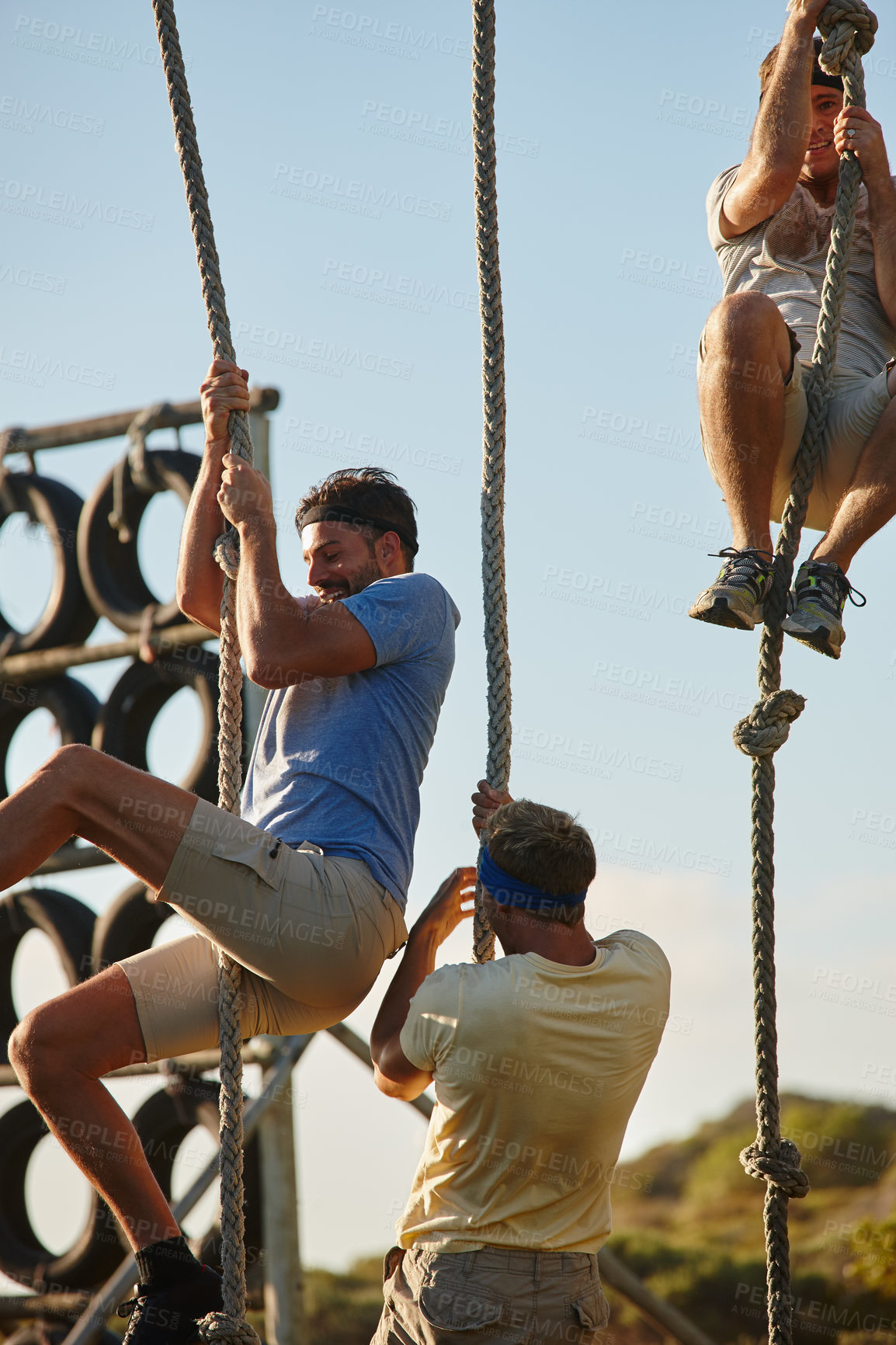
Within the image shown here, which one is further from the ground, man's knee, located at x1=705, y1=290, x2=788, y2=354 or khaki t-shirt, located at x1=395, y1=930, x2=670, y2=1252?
man's knee, located at x1=705, y1=290, x2=788, y2=354

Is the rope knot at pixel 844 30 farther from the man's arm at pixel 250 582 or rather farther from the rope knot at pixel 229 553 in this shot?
the rope knot at pixel 229 553

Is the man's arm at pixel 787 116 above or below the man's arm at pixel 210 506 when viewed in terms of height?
above

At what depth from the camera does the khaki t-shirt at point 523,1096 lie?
1.88 metres

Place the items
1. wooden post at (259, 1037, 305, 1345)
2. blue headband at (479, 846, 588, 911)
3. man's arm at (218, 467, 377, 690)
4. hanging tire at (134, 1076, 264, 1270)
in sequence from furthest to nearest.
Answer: hanging tire at (134, 1076, 264, 1270), wooden post at (259, 1037, 305, 1345), man's arm at (218, 467, 377, 690), blue headband at (479, 846, 588, 911)

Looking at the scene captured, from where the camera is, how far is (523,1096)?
188cm

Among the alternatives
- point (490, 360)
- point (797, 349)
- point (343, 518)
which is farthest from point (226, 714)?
point (797, 349)

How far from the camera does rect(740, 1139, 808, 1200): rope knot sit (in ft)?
7.63

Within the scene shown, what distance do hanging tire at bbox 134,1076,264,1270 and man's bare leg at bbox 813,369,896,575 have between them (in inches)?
127

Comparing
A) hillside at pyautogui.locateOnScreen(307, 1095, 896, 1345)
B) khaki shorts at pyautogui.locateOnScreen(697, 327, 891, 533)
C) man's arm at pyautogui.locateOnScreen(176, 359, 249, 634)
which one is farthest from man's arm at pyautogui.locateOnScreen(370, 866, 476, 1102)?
hillside at pyautogui.locateOnScreen(307, 1095, 896, 1345)

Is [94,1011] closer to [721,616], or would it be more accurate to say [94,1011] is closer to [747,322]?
[721,616]

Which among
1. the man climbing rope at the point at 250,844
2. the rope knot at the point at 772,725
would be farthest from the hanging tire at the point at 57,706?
the rope knot at the point at 772,725

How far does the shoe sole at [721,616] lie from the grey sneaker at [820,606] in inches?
3.1

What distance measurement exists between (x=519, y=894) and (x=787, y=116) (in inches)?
65.1

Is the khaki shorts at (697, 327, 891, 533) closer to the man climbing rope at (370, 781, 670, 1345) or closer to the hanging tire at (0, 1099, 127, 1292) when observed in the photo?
the man climbing rope at (370, 781, 670, 1345)
